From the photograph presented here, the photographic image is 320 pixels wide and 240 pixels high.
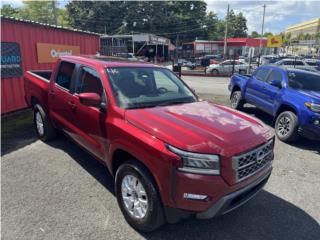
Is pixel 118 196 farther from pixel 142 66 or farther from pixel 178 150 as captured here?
pixel 142 66

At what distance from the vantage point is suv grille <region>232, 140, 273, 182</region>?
108 inches

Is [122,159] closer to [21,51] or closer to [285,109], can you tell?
[285,109]

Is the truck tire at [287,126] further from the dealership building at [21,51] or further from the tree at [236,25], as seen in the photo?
the tree at [236,25]

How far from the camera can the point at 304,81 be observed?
6.99 m

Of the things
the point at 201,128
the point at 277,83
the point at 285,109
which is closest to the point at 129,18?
the point at 277,83

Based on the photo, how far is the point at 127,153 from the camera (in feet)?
10.5

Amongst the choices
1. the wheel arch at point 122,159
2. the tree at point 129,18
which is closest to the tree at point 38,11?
the tree at point 129,18

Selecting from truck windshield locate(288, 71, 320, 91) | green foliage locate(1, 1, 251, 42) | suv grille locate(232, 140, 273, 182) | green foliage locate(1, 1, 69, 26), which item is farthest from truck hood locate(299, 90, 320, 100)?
green foliage locate(1, 1, 69, 26)

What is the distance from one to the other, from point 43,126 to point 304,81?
21.0 ft

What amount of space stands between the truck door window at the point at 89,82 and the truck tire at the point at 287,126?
4.66m

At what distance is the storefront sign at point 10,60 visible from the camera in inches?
306

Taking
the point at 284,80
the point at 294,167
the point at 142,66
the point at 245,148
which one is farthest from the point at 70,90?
the point at 284,80

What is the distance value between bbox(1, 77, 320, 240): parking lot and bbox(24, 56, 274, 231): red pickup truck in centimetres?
45

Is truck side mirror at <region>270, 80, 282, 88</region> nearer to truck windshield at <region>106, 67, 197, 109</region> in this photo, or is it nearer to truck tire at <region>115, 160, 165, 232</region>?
truck windshield at <region>106, 67, 197, 109</region>
